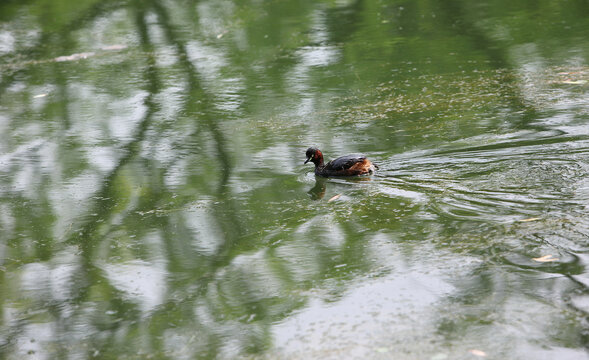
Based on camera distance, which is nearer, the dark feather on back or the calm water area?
the calm water area

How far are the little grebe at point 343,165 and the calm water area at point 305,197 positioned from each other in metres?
0.11

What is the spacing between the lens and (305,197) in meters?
7.46

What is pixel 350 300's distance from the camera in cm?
527

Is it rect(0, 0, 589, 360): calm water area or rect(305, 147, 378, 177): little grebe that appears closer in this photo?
rect(0, 0, 589, 360): calm water area

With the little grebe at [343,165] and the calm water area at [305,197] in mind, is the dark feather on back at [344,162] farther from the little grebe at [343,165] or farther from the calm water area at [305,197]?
the calm water area at [305,197]

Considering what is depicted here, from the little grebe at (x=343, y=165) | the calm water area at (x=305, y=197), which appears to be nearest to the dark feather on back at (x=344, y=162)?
the little grebe at (x=343, y=165)

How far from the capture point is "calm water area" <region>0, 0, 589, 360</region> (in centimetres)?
503

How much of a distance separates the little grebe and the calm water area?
0.11 metres

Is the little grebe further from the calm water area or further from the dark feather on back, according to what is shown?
the calm water area

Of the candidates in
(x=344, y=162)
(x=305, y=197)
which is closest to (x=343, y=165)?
(x=344, y=162)

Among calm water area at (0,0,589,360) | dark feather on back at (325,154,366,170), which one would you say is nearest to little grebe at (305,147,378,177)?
dark feather on back at (325,154,366,170)

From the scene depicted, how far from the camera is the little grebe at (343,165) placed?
25.0 ft

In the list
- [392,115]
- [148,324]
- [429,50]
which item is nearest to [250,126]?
[392,115]

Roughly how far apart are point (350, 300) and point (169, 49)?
10099 mm
